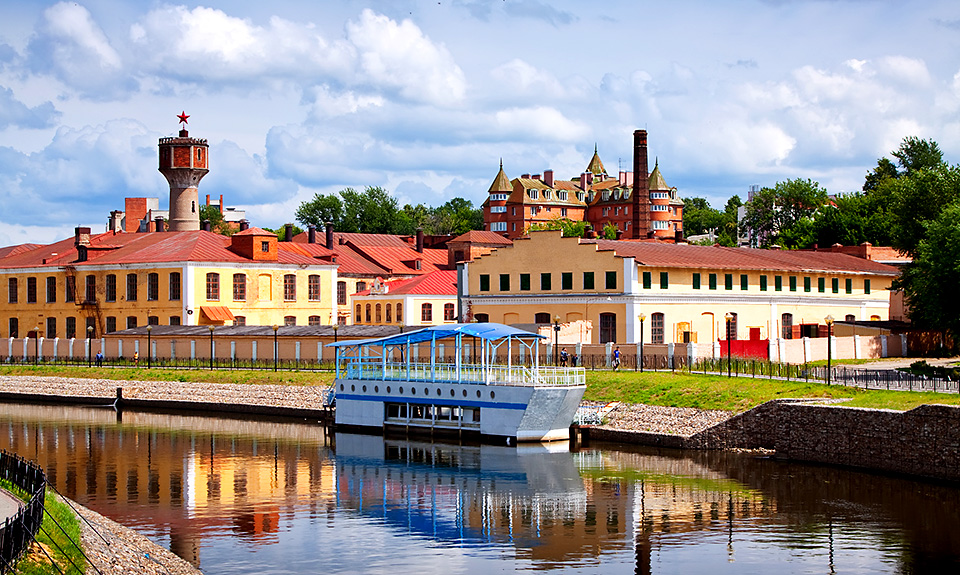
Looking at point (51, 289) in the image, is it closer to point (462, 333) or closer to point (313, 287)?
point (313, 287)

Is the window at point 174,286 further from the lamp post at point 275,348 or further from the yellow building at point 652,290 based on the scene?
the yellow building at point 652,290

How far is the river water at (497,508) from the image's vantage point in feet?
94.7

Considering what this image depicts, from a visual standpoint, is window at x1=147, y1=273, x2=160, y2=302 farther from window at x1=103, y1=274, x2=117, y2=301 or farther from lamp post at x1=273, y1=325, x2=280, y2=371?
lamp post at x1=273, y1=325, x2=280, y2=371

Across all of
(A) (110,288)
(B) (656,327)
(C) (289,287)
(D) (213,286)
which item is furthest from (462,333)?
(A) (110,288)

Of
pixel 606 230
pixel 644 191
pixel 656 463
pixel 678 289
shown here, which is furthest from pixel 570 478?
pixel 606 230

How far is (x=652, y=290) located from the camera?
210 feet

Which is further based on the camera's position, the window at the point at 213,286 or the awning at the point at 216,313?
the window at the point at 213,286

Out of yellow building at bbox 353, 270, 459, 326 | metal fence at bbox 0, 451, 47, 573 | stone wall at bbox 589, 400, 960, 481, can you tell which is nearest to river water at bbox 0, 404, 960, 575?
stone wall at bbox 589, 400, 960, 481

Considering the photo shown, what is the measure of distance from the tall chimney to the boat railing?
47.6 m

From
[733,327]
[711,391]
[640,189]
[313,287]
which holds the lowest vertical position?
[711,391]

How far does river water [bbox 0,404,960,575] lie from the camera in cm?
2886

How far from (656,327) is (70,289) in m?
44.6

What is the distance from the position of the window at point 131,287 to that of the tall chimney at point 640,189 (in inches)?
1645

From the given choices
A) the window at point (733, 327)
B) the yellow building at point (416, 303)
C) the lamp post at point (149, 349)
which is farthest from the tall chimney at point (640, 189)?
the lamp post at point (149, 349)
